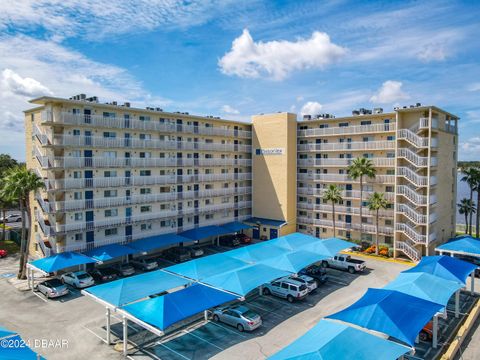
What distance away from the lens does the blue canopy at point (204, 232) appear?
142ft

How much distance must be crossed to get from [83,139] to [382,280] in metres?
32.5

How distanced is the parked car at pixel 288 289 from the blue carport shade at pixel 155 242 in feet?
45.0

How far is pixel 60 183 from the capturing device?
35062 millimetres

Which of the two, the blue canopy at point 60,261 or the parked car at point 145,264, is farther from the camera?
the parked car at point 145,264

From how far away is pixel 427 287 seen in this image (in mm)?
24125

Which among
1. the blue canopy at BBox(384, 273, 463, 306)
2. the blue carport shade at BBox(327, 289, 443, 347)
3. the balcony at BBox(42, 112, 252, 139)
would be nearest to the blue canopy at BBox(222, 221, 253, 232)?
the balcony at BBox(42, 112, 252, 139)

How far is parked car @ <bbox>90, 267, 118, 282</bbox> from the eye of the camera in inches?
1337

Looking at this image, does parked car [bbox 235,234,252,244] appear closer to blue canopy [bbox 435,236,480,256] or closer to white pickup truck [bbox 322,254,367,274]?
white pickup truck [bbox 322,254,367,274]

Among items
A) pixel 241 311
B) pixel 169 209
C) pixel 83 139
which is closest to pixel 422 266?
pixel 241 311

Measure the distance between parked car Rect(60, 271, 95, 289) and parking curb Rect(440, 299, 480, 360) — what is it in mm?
28008

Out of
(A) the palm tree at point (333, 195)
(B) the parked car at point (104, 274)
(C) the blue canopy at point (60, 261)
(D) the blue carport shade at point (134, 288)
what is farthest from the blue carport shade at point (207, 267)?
(A) the palm tree at point (333, 195)

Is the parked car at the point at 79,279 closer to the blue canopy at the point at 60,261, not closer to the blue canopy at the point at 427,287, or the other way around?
the blue canopy at the point at 60,261

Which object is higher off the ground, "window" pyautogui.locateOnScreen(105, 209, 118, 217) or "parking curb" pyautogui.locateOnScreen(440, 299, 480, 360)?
"window" pyautogui.locateOnScreen(105, 209, 118, 217)

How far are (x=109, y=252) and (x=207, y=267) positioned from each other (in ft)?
38.0
